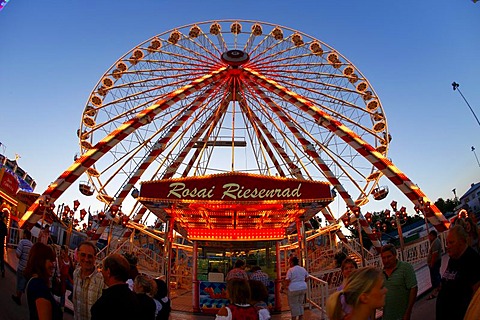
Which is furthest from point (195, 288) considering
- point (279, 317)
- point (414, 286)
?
point (414, 286)

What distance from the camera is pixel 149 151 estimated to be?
2005 cm

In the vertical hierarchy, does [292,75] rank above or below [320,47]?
below

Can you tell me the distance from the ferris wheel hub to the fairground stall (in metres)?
8.35

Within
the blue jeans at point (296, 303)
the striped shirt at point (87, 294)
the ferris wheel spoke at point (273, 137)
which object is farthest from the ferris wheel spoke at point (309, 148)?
the striped shirt at point (87, 294)

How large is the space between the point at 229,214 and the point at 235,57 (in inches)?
362

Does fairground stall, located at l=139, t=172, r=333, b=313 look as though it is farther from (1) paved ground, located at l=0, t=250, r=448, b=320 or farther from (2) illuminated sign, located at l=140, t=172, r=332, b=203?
(1) paved ground, located at l=0, t=250, r=448, b=320

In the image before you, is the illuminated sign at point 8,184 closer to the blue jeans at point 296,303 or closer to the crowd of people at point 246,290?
the blue jeans at point 296,303

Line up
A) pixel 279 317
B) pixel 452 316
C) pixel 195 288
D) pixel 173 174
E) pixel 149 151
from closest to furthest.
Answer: pixel 452 316 → pixel 279 317 → pixel 195 288 → pixel 149 151 → pixel 173 174

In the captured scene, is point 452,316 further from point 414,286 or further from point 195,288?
point 195,288

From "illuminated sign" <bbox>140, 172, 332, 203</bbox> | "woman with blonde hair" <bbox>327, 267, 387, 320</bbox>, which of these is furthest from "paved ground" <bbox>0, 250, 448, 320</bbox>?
"woman with blonde hair" <bbox>327, 267, 387, 320</bbox>

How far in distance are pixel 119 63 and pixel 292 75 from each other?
28.6ft

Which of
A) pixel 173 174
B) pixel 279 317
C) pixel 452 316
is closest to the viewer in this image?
pixel 452 316

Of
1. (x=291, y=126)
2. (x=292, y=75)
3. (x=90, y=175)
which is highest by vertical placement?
(x=292, y=75)

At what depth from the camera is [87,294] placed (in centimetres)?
374
